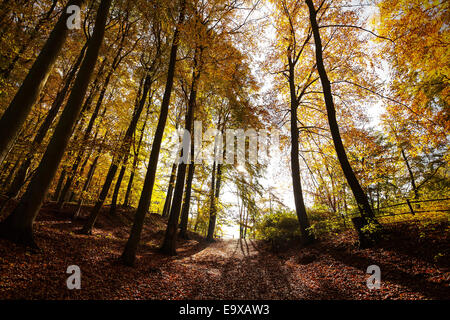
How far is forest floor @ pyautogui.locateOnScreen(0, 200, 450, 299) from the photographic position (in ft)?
12.3

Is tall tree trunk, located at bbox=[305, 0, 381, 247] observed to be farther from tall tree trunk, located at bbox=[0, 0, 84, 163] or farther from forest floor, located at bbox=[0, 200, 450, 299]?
tall tree trunk, located at bbox=[0, 0, 84, 163]

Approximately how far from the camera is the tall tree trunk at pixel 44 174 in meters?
4.53

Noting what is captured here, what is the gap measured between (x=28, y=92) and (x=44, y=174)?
2.13 meters

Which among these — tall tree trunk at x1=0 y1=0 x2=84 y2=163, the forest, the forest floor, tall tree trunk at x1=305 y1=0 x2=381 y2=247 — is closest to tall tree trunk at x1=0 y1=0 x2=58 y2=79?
the forest

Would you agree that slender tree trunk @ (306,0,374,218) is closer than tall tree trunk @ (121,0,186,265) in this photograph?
No

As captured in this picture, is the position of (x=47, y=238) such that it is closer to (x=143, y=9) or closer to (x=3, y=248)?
(x=3, y=248)

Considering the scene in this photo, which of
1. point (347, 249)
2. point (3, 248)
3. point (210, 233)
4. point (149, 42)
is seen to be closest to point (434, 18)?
point (347, 249)

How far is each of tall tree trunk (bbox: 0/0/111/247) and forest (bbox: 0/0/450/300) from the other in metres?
0.03

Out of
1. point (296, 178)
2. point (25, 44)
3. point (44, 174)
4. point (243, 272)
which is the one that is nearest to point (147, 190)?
point (44, 174)

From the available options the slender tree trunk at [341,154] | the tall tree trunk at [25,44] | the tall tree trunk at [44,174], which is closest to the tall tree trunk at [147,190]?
the tall tree trunk at [44,174]

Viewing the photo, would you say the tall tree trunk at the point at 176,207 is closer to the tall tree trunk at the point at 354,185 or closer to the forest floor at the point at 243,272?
the forest floor at the point at 243,272

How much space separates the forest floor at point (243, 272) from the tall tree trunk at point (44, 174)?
0.35 meters

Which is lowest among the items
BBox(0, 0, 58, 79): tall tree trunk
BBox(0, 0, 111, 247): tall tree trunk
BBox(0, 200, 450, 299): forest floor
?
BBox(0, 200, 450, 299): forest floor

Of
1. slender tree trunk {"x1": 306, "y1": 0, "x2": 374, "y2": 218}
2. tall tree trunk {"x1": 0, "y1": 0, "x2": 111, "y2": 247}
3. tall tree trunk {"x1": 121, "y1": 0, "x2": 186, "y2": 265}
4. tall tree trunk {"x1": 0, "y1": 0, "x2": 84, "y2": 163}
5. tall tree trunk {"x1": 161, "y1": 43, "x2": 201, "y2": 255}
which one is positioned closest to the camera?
tall tree trunk {"x1": 0, "y1": 0, "x2": 84, "y2": 163}
